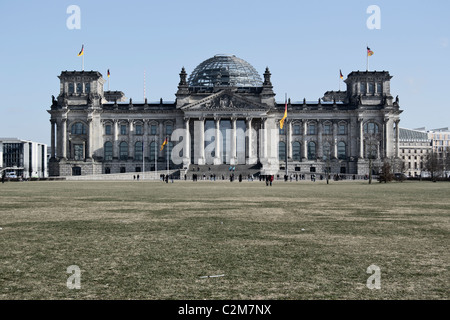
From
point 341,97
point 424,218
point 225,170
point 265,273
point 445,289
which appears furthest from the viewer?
point 341,97

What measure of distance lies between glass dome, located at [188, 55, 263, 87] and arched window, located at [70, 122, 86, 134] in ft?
95.7

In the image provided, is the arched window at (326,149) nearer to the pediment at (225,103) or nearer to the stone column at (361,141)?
the stone column at (361,141)

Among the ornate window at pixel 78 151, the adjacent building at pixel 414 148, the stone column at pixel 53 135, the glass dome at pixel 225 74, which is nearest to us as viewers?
the stone column at pixel 53 135

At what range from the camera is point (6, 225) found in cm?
1606

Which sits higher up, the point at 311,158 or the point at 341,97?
the point at 341,97

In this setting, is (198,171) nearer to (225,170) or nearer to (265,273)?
(225,170)

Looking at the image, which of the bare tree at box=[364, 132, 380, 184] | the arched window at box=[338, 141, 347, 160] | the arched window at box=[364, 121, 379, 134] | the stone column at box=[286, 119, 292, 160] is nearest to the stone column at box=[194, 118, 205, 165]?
the stone column at box=[286, 119, 292, 160]

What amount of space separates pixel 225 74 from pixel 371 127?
3831 cm

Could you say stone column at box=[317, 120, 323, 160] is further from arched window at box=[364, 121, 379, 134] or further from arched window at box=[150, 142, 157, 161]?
arched window at box=[150, 142, 157, 161]

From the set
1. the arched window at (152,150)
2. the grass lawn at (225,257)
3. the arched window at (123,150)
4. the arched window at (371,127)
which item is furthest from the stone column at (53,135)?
the grass lawn at (225,257)

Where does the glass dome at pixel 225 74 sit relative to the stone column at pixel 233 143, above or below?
above

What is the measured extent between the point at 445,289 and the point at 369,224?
8.93m

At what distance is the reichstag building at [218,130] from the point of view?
113250mm
